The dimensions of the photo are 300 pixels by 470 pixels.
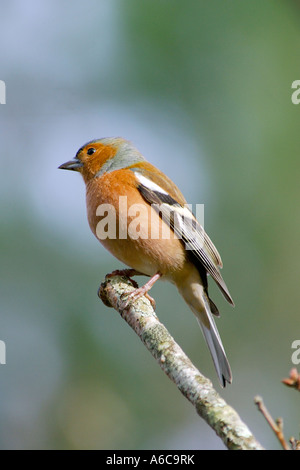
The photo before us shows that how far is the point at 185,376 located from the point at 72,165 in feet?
12.0

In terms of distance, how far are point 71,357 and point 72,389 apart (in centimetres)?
42

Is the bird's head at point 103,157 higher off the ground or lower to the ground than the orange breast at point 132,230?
higher

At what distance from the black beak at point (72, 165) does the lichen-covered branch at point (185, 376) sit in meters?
2.04

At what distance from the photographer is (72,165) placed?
6.11m

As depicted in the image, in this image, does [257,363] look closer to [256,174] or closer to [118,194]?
[256,174]

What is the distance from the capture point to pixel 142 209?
5129 millimetres

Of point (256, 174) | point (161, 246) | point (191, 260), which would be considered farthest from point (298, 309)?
point (161, 246)

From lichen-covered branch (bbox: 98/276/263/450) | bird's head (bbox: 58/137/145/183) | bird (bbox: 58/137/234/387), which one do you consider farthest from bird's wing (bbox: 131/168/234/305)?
lichen-covered branch (bbox: 98/276/263/450)

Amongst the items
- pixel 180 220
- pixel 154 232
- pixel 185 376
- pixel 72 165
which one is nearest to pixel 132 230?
pixel 154 232

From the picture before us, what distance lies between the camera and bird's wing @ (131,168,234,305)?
5246mm

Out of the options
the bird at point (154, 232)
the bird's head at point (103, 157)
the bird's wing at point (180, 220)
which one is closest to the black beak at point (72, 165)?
the bird's head at point (103, 157)

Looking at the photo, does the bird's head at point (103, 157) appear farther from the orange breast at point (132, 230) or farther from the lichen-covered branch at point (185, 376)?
the lichen-covered branch at point (185, 376)

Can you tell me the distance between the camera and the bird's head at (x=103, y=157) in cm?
580

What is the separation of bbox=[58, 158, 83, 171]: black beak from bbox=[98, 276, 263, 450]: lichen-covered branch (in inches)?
→ 80.2
